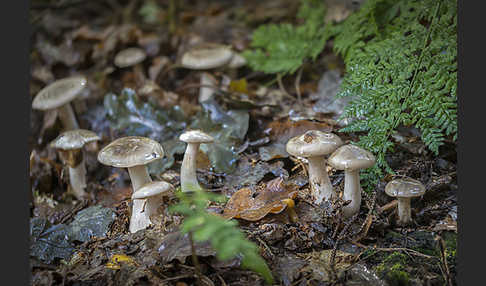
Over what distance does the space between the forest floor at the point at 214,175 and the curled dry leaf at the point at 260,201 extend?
0.19 ft

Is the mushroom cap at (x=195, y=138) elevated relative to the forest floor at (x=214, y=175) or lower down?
elevated

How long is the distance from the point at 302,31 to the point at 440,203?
2349 millimetres

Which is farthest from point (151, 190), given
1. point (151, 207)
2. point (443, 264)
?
A: point (443, 264)

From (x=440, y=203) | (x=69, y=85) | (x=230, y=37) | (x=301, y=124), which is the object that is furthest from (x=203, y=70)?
(x=440, y=203)

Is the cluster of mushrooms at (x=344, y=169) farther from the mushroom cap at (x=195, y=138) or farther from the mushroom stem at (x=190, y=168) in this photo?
the mushroom stem at (x=190, y=168)

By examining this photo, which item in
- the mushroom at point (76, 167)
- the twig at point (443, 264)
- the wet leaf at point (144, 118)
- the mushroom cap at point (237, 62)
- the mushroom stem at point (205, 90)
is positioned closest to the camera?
the twig at point (443, 264)

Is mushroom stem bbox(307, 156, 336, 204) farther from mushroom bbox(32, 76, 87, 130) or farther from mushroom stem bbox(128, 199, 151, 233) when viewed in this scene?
mushroom bbox(32, 76, 87, 130)

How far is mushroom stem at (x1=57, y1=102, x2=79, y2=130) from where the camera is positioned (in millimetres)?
3736

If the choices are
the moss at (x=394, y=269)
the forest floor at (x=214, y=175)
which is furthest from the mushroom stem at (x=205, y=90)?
the moss at (x=394, y=269)

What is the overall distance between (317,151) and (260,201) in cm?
50

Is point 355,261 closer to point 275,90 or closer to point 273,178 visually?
point 273,178

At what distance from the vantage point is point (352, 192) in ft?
7.65

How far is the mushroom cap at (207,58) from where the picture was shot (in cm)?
399

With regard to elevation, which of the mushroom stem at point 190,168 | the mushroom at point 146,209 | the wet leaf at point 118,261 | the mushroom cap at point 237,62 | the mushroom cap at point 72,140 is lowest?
the wet leaf at point 118,261
